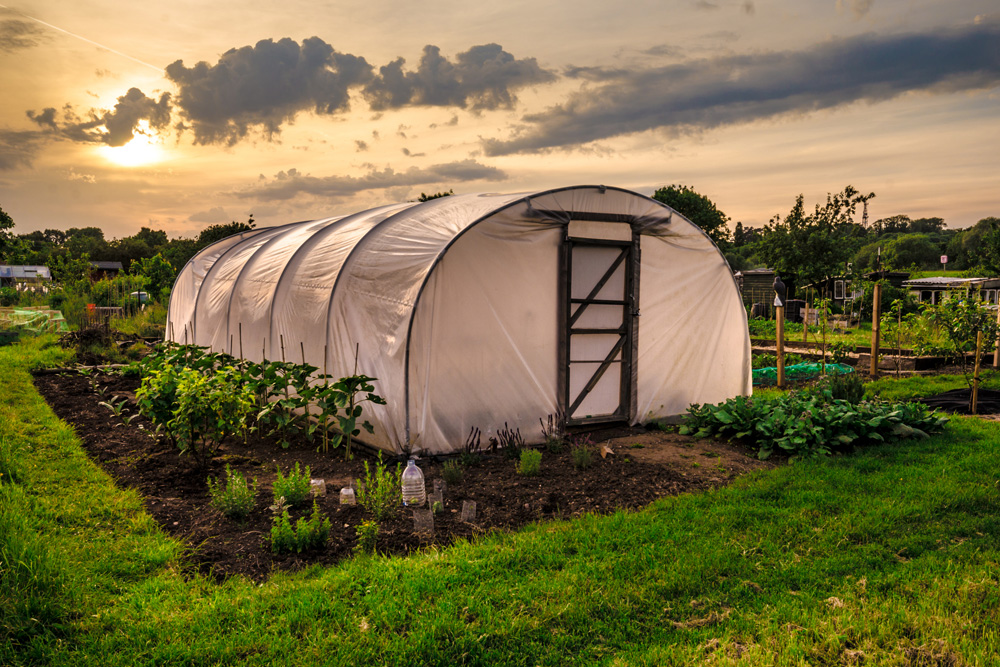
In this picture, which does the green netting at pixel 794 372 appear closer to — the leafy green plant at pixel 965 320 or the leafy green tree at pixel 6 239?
the leafy green plant at pixel 965 320

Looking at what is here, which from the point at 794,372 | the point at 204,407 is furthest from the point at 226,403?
the point at 794,372

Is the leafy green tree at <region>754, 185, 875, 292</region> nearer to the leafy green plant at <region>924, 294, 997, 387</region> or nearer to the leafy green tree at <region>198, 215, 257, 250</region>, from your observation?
the leafy green plant at <region>924, 294, 997, 387</region>

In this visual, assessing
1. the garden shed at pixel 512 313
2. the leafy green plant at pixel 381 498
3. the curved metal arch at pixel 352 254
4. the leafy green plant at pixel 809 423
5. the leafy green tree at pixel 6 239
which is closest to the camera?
the leafy green plant at pixel 381 498

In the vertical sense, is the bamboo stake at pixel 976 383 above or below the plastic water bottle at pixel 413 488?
above

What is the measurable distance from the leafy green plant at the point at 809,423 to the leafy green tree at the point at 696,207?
4810cm

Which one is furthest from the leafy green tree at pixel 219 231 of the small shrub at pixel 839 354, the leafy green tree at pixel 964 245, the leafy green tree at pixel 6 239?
the leafy green tree at pixel 964 245

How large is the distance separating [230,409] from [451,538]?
2839 millimetres

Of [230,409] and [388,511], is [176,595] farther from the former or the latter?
[230,409]

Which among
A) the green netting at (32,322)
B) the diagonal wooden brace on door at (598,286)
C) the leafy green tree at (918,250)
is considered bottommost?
the green netting at (32,322)

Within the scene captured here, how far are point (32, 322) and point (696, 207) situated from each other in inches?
1978

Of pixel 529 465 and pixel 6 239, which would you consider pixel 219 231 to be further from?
pixel 529 465

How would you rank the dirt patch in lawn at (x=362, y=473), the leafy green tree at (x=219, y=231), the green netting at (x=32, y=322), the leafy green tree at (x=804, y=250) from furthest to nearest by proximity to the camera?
1. the leafy green tree at (x=219, y=231)
2. the leafy green tree at (x=804, y=250)
3. the green netting at (x=32, y=322)
4. the dirt patch in lawn at (x=362, y=473)

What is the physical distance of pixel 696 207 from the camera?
56.5 m

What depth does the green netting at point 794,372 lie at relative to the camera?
11492 mm
